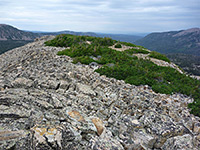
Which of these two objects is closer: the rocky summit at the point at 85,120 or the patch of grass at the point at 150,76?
the rocky summit at the point at 85,120

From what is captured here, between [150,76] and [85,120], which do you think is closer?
[85,120]

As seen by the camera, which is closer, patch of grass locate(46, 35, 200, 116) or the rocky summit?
the rocky summit

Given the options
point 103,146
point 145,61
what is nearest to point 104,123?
point 103,146

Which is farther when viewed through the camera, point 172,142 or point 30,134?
point 172,142

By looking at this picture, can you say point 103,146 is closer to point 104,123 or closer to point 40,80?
point 104,123

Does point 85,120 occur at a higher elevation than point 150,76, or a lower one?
lower

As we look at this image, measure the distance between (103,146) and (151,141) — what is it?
242 centimetres

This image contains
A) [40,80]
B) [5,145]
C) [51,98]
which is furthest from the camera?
[40,80]

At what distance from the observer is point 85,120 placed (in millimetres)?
7180

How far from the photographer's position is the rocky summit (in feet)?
18.8

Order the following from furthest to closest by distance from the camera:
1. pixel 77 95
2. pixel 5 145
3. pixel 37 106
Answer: pixel 77 95 < pixel 37 106 < pixel 5 145

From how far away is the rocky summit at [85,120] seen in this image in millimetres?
5734

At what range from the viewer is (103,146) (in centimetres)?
605

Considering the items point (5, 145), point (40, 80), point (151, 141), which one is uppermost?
point (40, 80)
